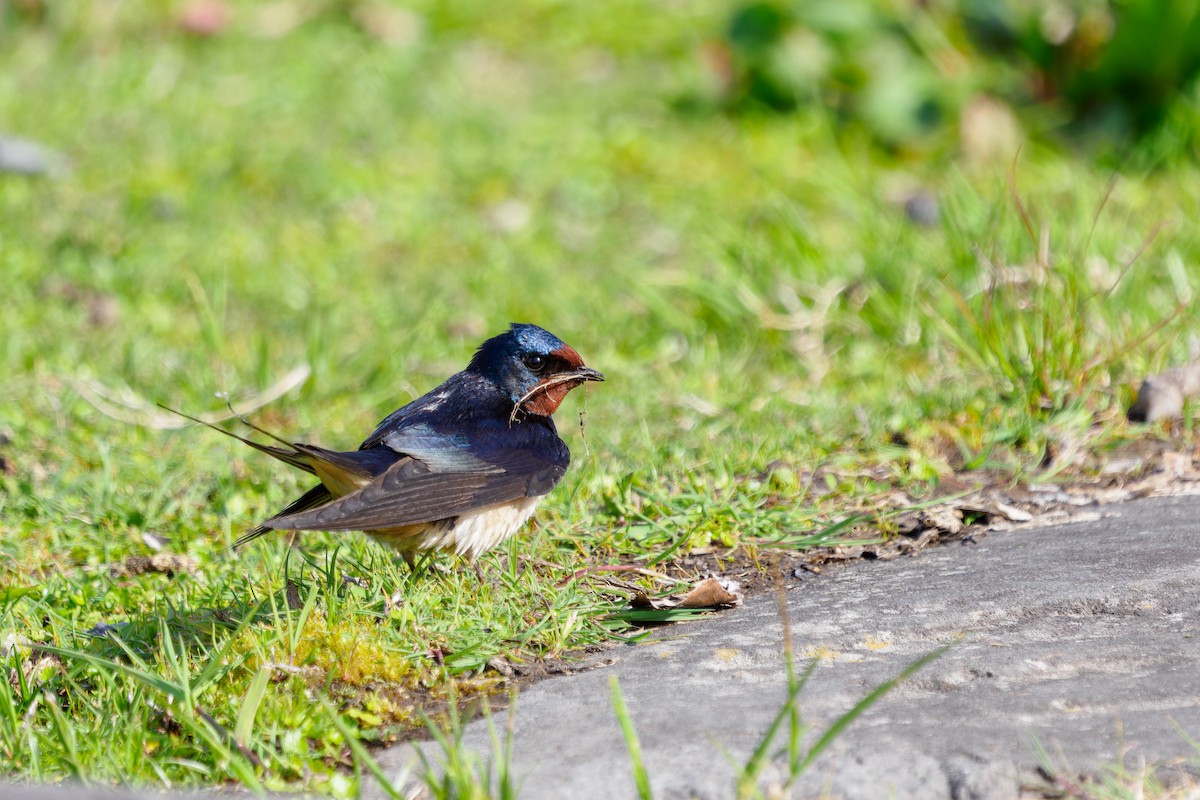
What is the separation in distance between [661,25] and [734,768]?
7.44m

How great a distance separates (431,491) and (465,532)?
152 millimetres

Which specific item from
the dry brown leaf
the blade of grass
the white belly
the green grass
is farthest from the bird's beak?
the blade of grass

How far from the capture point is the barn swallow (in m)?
3.25


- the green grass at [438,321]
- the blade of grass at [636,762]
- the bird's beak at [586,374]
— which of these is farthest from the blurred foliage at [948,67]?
the blade of grass at [636,762]

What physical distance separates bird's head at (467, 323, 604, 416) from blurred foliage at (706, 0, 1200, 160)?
4238mm

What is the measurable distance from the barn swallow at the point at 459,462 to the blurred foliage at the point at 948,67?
4293mm

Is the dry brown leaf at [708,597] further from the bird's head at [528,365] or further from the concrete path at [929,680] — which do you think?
the bird's head at [528,365]

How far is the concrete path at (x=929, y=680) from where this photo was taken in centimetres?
244

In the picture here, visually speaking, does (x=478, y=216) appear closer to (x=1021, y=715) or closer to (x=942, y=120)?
(x=942, y=120)

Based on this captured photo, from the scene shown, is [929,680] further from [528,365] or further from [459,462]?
[528,365]

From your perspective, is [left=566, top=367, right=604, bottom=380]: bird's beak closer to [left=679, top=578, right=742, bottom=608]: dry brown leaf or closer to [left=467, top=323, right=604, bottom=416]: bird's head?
[left=467, top=323, right=604, bottom=416]: bird's head

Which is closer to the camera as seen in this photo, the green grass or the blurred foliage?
the green grass

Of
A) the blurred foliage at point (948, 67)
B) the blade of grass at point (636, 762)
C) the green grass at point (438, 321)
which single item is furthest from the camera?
the blurred foliage at point (948, 67)

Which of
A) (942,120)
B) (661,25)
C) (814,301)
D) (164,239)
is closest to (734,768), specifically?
(814,301)
